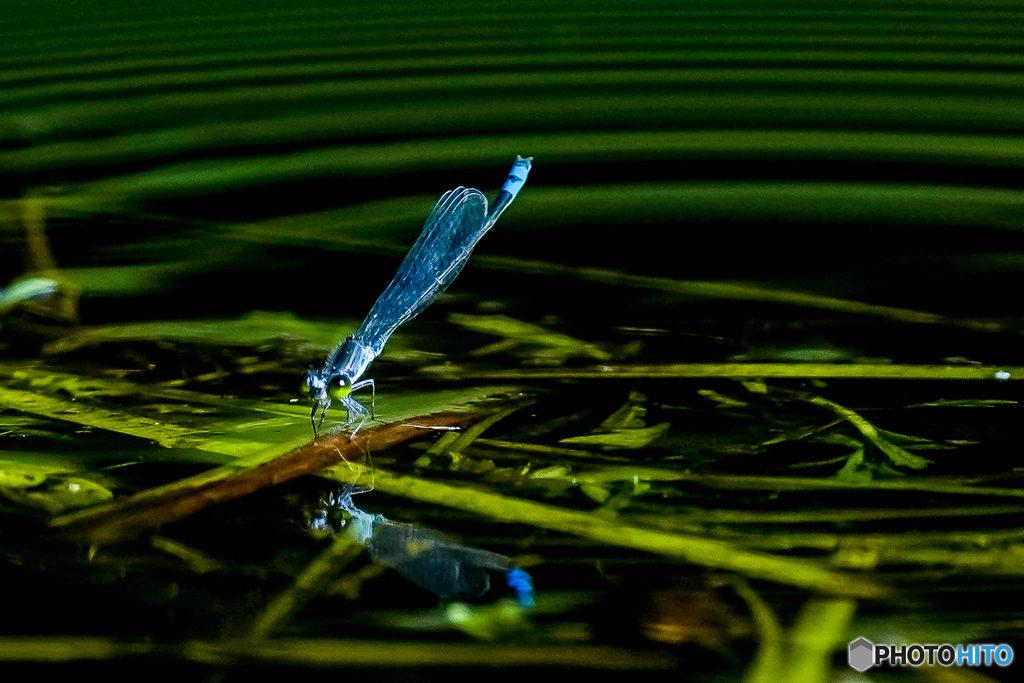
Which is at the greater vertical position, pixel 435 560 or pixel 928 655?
pixel 435 560

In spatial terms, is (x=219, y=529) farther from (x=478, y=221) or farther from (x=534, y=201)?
(x=534, y=201)

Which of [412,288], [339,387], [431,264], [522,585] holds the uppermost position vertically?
[431,264]

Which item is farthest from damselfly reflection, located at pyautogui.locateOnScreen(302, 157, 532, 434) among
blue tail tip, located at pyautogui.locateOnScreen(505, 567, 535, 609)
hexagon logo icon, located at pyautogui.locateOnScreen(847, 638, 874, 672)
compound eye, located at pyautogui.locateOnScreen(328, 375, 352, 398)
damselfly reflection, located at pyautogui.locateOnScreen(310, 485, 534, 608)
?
hexagon logo icon, located at pyautogui.locateOnScreen(847, 638, 874, 672)

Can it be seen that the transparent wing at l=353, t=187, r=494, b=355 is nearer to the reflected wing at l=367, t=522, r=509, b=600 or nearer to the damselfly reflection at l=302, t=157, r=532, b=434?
the damselfly reflection at l=302, t=157, r=532, b=434

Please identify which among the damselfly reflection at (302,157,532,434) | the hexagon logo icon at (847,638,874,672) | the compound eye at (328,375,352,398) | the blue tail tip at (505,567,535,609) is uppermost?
the damselfly reflection at (302,157,532,434)

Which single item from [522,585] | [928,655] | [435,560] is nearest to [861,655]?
[928,655]

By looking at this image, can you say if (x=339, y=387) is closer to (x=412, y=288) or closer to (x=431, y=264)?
(x=412, y=288)

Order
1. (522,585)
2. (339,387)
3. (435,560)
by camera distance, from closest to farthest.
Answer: (522,585)
(435,560)
(339,387)
